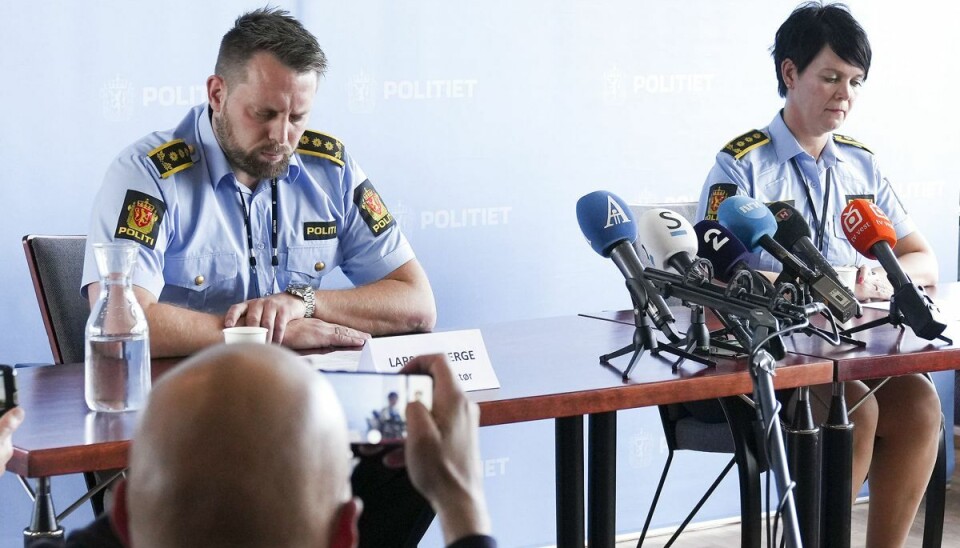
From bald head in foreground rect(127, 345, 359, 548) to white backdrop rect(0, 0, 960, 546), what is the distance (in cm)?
220

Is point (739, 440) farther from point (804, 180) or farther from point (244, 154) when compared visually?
point (244, 154)

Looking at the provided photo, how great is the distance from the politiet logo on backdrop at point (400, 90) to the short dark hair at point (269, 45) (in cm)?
60

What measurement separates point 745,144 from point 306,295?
1239 millimetres

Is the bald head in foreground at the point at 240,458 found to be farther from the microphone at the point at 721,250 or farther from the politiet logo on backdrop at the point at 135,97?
the politiet logo on backdrop at the point at 135,97

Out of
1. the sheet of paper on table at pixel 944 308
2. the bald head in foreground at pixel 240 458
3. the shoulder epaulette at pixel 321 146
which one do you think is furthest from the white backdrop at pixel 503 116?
the bald head in foreground at pixel 240 458

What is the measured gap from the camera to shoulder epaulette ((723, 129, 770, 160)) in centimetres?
282

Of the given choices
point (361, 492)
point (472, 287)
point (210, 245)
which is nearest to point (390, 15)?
point (472, 287)

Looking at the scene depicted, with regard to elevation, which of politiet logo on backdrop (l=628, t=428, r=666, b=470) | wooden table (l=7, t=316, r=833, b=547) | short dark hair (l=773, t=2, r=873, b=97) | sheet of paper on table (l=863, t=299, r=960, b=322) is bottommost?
politiet logo on backdrop (l=628, t=428, r=666, b=470)

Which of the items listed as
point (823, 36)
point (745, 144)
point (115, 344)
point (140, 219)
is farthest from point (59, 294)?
point (823, 36)

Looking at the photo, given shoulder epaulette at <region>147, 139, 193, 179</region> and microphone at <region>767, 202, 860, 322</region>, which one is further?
shoulder epaulette at <region>147, 139, 193, 179</region>

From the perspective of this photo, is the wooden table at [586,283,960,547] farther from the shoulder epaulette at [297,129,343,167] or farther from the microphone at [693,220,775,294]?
the shoulder epaulette at [297,129,343,167]

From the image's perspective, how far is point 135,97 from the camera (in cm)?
269

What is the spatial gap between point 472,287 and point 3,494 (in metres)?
1.27

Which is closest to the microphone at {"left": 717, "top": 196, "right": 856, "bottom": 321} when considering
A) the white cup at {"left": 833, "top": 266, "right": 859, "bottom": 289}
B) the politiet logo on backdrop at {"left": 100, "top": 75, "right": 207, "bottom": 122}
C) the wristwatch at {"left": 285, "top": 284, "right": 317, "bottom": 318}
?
the white cup at {"left": 833, "top": 266, "right": 859, "bottom": 289}
